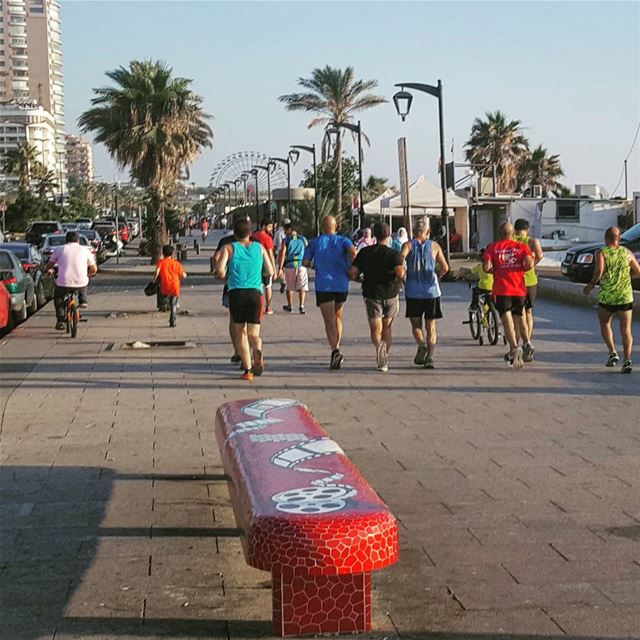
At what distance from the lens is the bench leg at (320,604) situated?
14.3 ft

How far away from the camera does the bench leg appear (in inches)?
171

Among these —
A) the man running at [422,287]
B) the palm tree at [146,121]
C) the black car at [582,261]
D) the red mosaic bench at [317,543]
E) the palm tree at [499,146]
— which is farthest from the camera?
the palm tree at [499,146]

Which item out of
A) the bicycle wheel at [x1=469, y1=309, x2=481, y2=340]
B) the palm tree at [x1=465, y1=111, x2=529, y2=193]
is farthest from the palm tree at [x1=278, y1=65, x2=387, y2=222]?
the bicycle wheel at [x1=469, y1=309, x2=481, y2=340]

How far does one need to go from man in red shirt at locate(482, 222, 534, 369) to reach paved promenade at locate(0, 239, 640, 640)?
56cm

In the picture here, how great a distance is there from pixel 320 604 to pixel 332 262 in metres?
9.53

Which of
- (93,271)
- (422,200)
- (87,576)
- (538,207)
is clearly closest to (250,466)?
(87,576)

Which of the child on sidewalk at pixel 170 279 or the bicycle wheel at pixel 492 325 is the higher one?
the child on sidewalk at pixel 170 279

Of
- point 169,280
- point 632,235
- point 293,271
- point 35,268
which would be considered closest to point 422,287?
point 169,280

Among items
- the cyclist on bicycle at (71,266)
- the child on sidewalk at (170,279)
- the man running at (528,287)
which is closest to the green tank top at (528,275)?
the man running at (528,287)

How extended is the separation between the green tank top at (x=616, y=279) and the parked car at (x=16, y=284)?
40.7ft

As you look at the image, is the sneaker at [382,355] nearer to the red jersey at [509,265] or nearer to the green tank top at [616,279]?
the red jersey at [509,265]

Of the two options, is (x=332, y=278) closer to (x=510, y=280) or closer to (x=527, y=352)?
(x=510, y=280)

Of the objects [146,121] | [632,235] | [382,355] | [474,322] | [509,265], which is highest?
[146,121]

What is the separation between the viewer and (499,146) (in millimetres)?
81000
